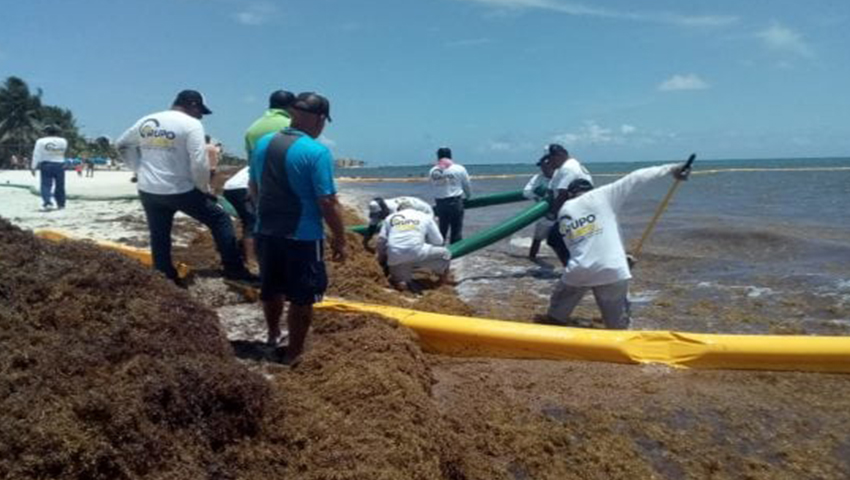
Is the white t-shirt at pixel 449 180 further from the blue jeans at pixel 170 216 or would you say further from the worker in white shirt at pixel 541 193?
the blue jeans at pixel 170 216

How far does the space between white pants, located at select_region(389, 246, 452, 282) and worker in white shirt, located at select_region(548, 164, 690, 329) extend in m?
1.98

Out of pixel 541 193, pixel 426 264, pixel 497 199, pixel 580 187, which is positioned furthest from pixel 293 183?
pixel 497 199

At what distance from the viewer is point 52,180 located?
12859 millimetres

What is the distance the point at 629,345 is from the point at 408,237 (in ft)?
10.7

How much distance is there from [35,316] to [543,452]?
8.09 feet

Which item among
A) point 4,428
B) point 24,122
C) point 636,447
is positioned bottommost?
point 636,447

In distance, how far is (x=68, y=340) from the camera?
2.84m

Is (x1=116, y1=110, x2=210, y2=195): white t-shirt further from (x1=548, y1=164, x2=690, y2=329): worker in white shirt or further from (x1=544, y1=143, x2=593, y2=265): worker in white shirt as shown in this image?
(x1=544, y1=143, x2=593, y2=265): worker in white shirt

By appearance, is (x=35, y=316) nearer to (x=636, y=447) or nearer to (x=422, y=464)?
(x=422, y=464)

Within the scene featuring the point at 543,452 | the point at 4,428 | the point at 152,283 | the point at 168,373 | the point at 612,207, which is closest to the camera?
the point at 4,428

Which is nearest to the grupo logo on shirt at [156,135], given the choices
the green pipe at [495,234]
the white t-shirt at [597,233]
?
the white t-shirt at [597,233]

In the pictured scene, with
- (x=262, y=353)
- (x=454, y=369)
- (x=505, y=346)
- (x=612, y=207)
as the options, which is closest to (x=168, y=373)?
(x=262, y=353)

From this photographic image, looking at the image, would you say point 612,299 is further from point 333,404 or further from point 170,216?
point 170,216

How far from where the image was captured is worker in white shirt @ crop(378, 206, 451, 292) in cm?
727
